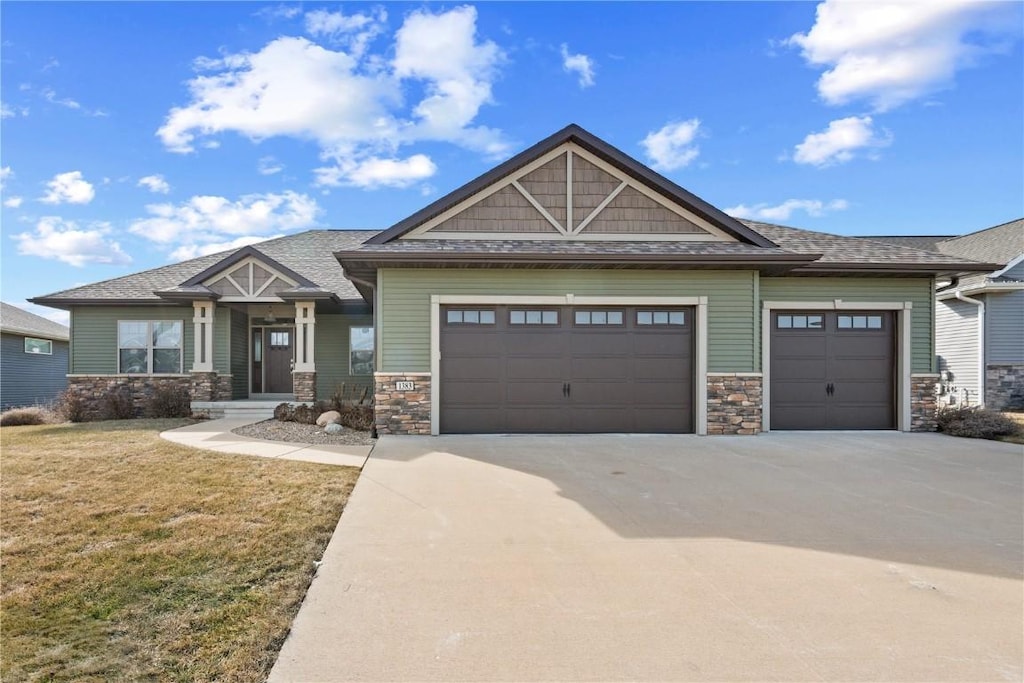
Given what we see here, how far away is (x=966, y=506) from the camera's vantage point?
5.64 metres

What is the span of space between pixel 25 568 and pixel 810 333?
1254 cm

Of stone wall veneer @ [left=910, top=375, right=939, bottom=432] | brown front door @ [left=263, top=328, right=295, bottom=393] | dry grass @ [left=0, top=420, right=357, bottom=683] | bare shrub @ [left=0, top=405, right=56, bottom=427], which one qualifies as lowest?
bare shrub @ [left=0, top=405, right=56, bottom=427]

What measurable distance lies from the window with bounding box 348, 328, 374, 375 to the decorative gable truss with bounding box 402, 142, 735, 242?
5.65 meters

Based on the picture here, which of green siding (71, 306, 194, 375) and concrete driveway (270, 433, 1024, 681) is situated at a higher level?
green siding (71, 306, 194, 375)

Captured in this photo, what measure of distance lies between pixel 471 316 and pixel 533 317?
1246 mm

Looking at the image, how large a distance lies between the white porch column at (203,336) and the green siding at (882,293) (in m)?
13.7

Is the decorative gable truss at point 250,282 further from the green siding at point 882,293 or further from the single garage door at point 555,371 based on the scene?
the green siding at point 882,293

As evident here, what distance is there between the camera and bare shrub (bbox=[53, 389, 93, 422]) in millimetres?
12727

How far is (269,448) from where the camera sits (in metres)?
8.34

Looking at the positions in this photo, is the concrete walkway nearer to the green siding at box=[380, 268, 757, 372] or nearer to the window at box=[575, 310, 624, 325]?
the green siding at box=[380, 268, 757, 372]

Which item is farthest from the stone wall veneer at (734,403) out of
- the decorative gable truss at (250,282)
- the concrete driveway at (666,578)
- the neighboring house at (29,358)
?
the neighboring house at (29,358)

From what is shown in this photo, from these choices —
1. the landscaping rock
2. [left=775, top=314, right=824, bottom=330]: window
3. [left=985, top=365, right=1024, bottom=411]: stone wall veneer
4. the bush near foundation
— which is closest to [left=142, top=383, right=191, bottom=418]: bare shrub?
the landscaping rock

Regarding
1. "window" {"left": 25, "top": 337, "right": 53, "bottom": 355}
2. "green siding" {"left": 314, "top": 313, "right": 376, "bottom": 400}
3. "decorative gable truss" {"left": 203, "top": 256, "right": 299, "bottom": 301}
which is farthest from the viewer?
"window" {"left": 25, "top": 337, "right": 53, "bottom": 355}

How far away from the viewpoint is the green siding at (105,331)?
14.4 metres
